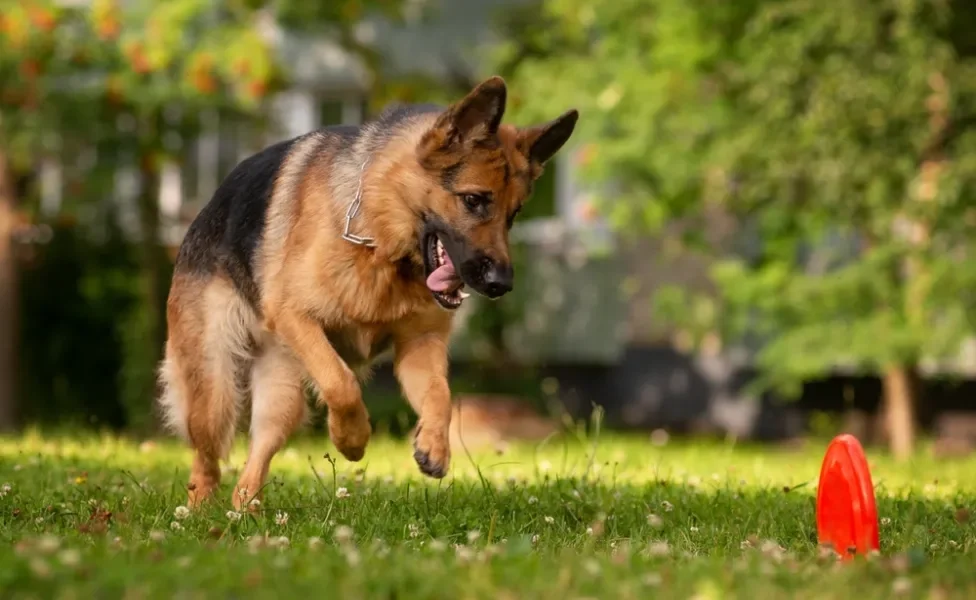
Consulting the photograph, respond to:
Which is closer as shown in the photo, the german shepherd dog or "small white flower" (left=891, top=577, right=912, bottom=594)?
"small white flower" (left=891, top=577, right=912, bottom=594)

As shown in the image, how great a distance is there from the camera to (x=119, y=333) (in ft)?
53.7

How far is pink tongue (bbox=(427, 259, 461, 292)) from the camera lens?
19.2ft

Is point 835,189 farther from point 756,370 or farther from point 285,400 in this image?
point 285,400

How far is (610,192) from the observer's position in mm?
14039

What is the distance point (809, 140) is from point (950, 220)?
149cm

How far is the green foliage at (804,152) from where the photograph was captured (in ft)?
39.9

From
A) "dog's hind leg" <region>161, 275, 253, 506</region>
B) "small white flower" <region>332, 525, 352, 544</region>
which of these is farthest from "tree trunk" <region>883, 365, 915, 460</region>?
"small white flower" <region>332, 525, 352, 544</region>

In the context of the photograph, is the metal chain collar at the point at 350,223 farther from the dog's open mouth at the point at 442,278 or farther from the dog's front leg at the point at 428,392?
the dog's front leg at the point at 428,392

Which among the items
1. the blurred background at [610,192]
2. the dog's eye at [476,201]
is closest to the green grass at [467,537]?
the dog's eye at [476,201]

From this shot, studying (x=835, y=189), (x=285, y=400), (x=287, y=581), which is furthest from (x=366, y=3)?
A: (x=287, y=581)

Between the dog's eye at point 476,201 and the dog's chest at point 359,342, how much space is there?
2.73 ft

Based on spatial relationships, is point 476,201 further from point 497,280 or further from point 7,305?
point 7,305

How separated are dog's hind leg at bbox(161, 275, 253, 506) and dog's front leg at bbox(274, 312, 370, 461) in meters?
0.59

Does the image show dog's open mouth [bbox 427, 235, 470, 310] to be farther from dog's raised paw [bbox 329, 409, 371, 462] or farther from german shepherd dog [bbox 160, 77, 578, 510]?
dog's raised paw [bbox 329, 409, 371, 462]
